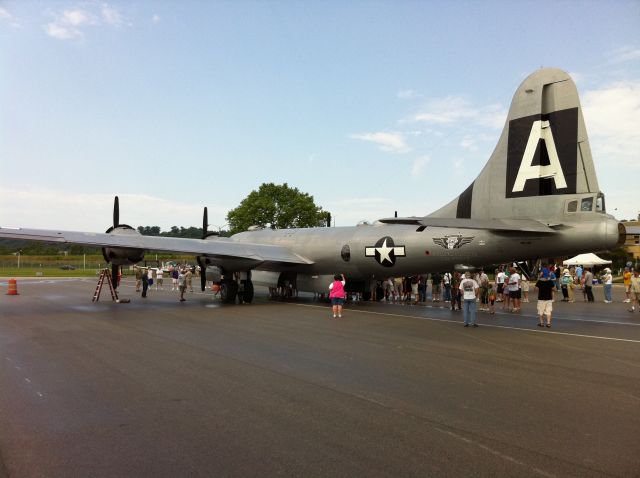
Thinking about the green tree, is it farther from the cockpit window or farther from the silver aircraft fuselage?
the cockpit window

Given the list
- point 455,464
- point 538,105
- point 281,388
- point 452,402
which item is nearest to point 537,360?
point 452,402

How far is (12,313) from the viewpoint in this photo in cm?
1777

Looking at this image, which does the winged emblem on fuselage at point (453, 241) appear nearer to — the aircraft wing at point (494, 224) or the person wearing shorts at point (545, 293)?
the aircraft wing at point (494, 224)

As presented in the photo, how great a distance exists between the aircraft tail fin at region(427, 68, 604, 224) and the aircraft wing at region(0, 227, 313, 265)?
9.75 m

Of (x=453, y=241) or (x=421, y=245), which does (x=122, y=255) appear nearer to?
(x=421, y=245)

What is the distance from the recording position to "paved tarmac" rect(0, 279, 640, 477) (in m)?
4.52

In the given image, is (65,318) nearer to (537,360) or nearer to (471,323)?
(471,323)

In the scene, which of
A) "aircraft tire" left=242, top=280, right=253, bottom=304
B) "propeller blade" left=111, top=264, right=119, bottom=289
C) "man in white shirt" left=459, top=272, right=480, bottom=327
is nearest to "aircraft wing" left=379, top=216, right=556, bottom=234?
"man in white shirt" left=459, top=272, right=480, bottom=327

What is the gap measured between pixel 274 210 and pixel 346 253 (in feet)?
160

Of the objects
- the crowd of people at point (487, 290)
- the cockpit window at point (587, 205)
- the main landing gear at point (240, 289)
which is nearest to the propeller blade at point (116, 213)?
the main landing gear at point (240, 289)

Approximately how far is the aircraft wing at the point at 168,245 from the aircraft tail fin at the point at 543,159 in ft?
32.0

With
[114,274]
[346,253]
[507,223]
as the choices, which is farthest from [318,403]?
[114,274]

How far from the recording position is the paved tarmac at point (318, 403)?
4.52 meters

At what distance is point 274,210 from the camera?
224 feet
